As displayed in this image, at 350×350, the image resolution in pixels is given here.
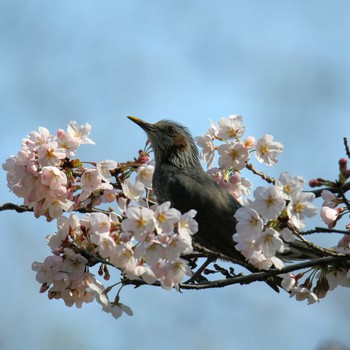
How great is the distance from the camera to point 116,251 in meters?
3.14

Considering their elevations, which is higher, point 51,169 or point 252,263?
point 51,169

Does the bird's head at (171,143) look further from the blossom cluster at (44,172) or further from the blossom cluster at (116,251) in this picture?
the blossom cluster at (116,251)

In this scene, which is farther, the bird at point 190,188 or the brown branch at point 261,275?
the bird at point 190,188

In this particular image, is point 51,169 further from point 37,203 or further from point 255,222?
point 255,222

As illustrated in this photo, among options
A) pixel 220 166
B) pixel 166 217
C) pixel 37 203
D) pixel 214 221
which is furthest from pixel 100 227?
pixel 214 221

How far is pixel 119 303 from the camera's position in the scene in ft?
11.7

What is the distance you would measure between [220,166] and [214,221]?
0.90 metres

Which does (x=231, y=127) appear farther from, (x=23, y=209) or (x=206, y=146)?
(x=23, y=209)

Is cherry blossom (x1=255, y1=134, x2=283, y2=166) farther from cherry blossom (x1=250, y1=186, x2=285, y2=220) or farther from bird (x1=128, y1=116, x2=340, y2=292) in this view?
cherry blossom (x1=250, y1=186, x2=285, y2=220)

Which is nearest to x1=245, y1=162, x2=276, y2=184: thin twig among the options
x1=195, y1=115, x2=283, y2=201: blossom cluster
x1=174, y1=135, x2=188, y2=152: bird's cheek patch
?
x1=195, y1=115, x2=283, y2=201: blossom cluster

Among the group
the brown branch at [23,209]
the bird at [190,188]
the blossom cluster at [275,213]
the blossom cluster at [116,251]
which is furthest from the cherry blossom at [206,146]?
the blossom cluster at [275,213]

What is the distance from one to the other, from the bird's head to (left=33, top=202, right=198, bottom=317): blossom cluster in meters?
2.36

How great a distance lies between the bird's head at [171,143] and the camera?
6168 mm

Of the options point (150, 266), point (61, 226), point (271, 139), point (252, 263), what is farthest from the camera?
point (271, 139)
